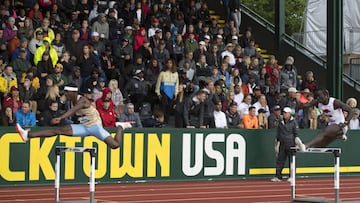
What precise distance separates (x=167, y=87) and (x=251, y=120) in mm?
2736

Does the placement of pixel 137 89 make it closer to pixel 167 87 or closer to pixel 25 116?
pixel 167 87

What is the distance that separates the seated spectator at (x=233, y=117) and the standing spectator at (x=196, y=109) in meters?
1.03

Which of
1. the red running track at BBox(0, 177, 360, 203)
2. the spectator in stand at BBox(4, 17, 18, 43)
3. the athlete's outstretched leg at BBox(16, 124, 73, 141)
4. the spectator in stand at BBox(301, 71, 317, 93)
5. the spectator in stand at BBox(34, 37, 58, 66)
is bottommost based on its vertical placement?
the red running track at BBox(0, 177, 360, 203)

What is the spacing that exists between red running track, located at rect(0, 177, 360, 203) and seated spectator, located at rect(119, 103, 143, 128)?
2057 millimetres

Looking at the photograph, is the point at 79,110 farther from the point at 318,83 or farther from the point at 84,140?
the point at 318,83

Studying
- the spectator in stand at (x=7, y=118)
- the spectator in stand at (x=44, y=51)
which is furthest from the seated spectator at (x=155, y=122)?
the spectator in stand at (x=7, y=118)

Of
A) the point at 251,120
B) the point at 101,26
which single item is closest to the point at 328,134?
the point at 251,120

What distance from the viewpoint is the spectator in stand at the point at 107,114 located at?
24234 millimetres

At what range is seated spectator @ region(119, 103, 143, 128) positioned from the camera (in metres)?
24.9

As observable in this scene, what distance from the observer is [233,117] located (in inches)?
1062

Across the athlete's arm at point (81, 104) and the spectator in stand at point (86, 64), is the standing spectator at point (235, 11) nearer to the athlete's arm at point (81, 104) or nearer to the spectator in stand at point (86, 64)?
the spectator in stand at point (86, 64)

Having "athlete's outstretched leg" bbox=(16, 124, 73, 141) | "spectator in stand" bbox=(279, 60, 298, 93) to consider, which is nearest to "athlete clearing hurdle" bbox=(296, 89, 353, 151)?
"athlete's outstretched leg" bbox=(16, 124, 73, 141)

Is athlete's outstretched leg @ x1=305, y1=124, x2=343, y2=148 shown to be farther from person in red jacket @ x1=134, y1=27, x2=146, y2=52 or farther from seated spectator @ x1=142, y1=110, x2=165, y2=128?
person in red jacket @ x1=134, y1=27, x2=146, y2=52

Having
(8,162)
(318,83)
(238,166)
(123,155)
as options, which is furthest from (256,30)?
(8,162)
